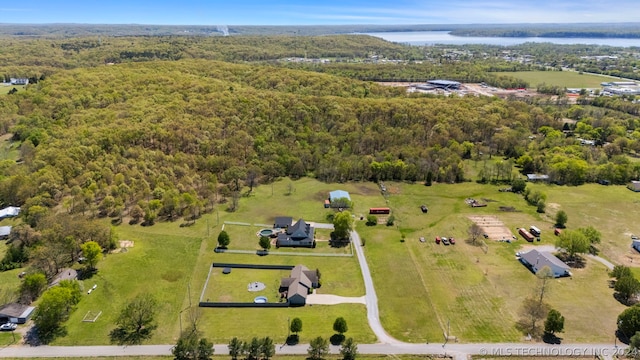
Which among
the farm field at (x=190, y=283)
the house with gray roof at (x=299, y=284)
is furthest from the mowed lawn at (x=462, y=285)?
the house with gray roof at (x=299, y=284)

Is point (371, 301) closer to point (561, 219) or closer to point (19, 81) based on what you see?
point (561, 219)

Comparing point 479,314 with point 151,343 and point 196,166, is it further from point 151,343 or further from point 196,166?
point 196,166

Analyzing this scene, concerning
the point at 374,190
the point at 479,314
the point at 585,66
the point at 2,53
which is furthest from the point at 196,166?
the point at 585,66

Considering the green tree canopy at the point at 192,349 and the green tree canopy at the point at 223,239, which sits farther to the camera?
the green tree canopy at the point at 223,239

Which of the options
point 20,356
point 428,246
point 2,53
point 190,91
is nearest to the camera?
point 20,356

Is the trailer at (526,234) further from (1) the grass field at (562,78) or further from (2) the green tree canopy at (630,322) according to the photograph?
(1) the grass field at (562,78)

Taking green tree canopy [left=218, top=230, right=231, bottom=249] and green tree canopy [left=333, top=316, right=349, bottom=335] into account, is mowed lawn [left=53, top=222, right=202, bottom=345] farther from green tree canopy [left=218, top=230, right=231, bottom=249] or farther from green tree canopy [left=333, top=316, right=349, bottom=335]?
green tree canopy [left=333, top=316, right=349, bottom=335]
